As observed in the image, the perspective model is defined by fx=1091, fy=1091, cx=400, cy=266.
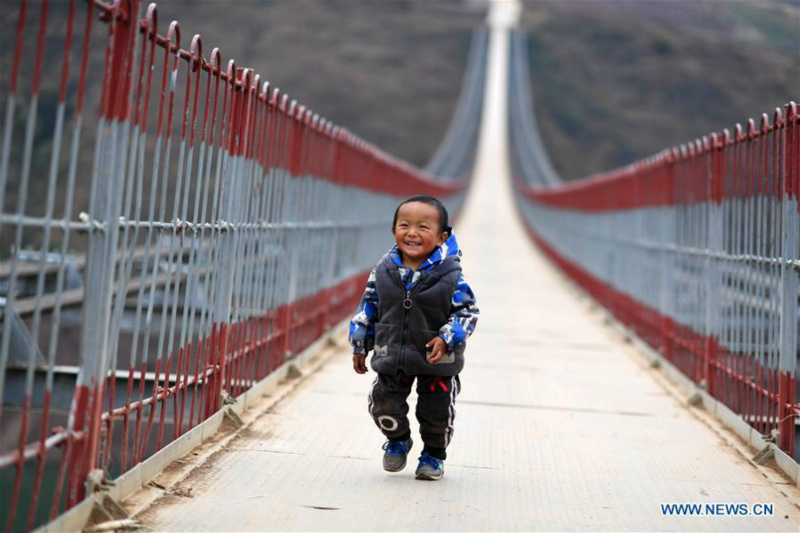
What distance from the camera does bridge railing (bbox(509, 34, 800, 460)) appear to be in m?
5.72

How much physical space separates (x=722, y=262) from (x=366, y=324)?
352 cm

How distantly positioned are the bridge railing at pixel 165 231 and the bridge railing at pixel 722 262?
2.93 meters

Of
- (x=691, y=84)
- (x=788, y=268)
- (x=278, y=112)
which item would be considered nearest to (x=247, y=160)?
(x=278, y=112)

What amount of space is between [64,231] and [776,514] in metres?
3.18

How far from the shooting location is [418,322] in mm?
4688

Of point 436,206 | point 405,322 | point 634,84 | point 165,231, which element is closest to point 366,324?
point 405,322

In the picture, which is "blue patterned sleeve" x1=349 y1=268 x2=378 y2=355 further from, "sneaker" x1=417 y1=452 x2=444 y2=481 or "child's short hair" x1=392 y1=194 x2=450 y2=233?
"sneaker" x1=417 y1=452 x2=444 y2=481

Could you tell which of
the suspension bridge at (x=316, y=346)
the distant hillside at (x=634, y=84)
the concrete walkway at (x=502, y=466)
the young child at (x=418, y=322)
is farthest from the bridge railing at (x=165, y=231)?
the distant hillside at (x=634, y=84)

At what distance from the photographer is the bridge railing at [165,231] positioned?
3.60 meters

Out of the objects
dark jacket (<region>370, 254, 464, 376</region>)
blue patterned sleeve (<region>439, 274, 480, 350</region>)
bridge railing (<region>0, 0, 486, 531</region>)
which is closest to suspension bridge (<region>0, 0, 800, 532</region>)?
bridge railing (<region>0, 0, 486, 531</region>)

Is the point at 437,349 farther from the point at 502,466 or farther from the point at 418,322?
the point at 502,466

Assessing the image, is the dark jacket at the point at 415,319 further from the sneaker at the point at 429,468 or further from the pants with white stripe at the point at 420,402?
the sneaker at the point at 429,468

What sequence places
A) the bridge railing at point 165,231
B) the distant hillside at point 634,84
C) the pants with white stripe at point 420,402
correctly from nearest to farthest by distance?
the bridge railing at point 165,231
the pants with white stripe at point 420,402
the distant hillside at point 634,84

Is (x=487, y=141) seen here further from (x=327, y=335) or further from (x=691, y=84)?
(x=327, y=335)
